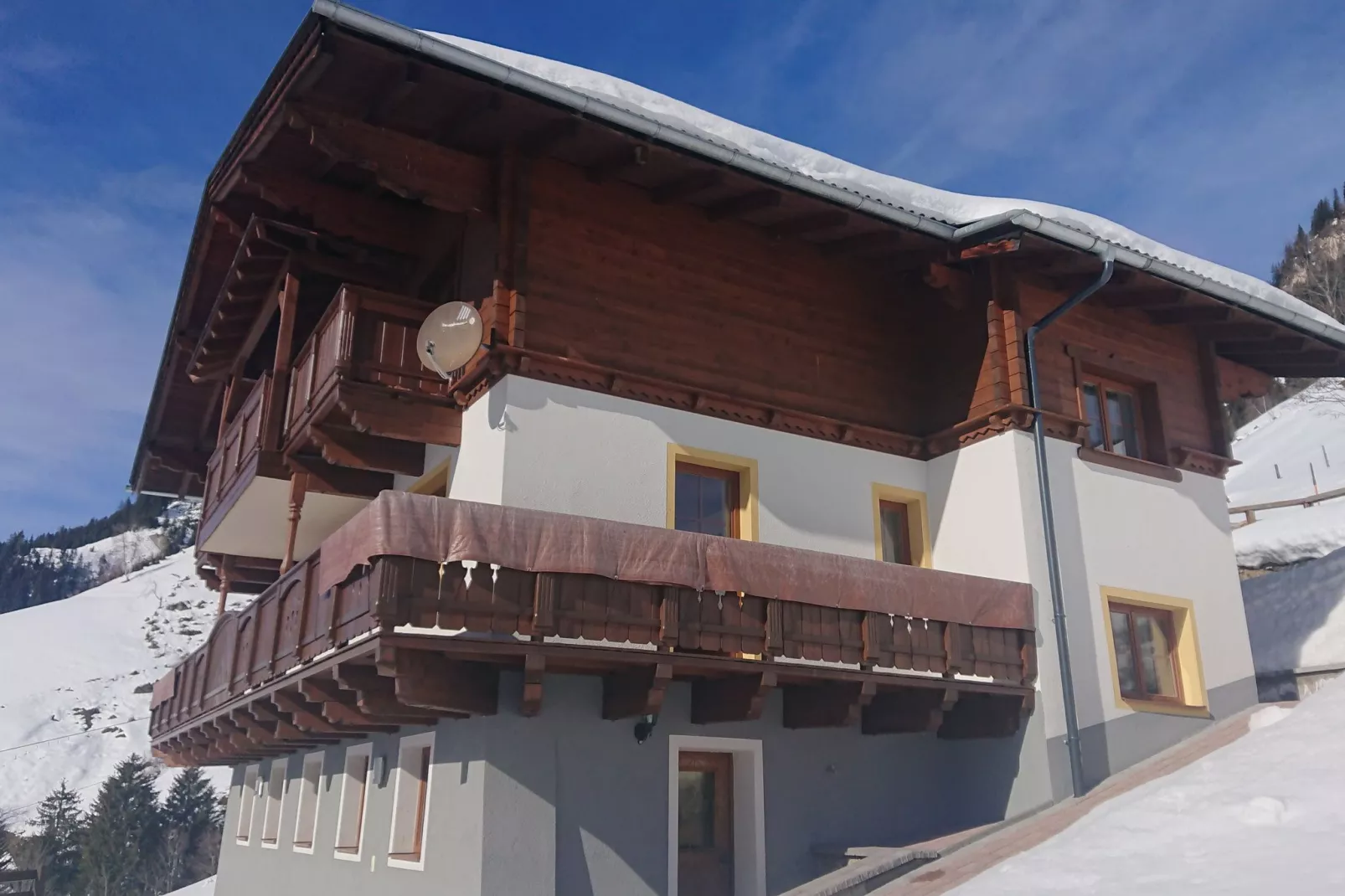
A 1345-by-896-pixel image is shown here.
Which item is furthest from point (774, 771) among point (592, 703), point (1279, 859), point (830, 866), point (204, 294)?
point (204, 294)

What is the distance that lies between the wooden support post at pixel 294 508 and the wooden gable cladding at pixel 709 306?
11.4ft

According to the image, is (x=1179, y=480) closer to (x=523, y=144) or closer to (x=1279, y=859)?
(x=1279, y=859)

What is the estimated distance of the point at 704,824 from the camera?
10688 millimetres

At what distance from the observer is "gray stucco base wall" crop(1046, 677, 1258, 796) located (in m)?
11.2

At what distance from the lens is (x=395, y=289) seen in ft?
45.6

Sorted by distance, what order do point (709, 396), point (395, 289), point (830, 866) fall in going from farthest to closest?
point (395, 289), point (709, 396), point (830, 866)

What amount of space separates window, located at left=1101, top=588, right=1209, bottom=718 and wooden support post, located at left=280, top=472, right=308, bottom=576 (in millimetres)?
8761

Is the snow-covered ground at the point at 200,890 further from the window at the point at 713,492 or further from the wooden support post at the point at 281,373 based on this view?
the window at the point at 713,492

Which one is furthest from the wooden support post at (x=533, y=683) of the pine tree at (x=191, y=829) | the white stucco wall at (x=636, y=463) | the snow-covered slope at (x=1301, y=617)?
the pine tree at (x=191, y=829)

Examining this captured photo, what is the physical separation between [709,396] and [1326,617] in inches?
342

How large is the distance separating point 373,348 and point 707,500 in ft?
12.1

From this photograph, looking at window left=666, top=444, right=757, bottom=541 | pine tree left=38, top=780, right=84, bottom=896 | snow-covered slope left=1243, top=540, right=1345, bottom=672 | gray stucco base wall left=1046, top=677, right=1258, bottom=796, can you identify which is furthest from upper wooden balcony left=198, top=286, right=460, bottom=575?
pine tree left=38, top=780, right=84, bottom=896

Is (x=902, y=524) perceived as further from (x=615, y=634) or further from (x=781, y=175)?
(x=615, y=634)

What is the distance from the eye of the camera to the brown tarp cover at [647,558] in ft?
26.9
